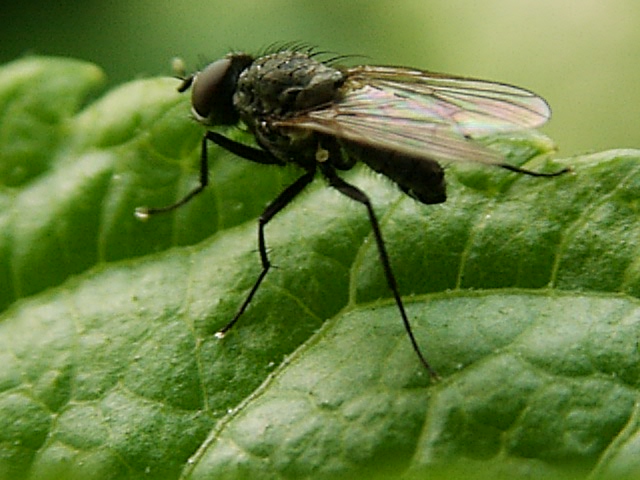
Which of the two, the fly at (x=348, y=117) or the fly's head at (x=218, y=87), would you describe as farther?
the fly's head at (x=218, y=87)

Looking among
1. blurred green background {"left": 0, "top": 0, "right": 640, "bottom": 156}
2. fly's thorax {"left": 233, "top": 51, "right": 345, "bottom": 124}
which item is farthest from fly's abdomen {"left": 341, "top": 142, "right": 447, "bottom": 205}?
blurred green background {"left": 0, "top": 0, "right": 640, "bottom": 156}

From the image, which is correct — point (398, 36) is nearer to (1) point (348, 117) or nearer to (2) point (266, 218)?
(1) point (348, 117)

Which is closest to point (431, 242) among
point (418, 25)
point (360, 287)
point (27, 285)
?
point (360, 287)

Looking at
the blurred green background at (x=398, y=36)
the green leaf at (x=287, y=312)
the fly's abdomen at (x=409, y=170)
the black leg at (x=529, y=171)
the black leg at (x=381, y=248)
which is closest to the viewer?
the green leaf at (x=287, y=312)

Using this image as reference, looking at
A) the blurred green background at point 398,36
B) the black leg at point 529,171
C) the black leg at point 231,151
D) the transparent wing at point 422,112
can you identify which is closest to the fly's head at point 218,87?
the black leg at point 231,151

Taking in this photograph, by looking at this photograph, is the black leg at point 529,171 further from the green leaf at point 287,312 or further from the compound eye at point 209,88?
the compound eye at point 209,88

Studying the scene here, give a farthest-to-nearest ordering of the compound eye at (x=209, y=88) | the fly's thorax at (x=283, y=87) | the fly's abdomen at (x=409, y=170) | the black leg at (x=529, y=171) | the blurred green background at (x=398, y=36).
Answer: the blurred green background at (x=398, y=36) < the compound eye at (x=209, y=88) < the fly's thorax at (x=283, y=87) < the fly's abdomen at (x=409, y=170) < the black leg at (x=529, y=171)
